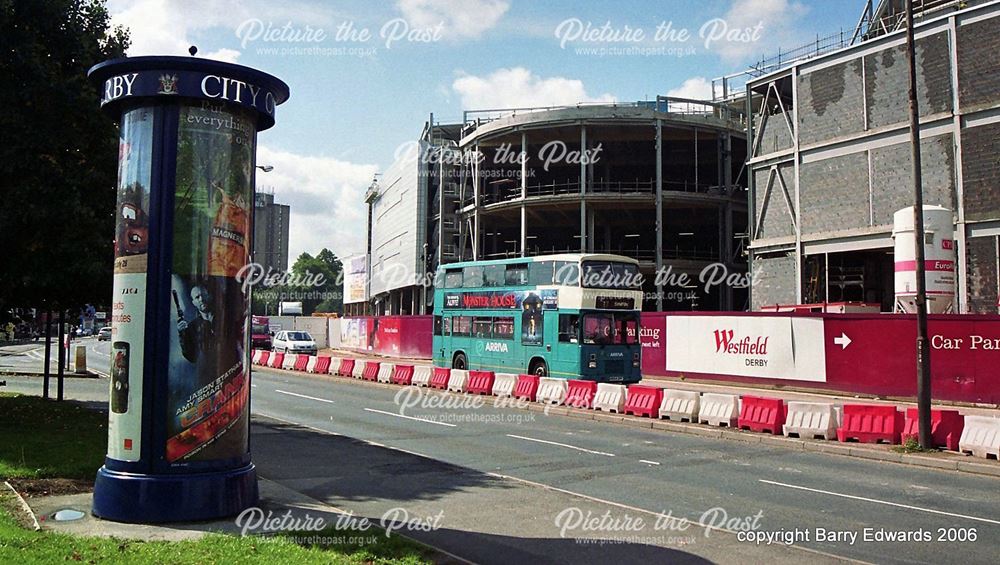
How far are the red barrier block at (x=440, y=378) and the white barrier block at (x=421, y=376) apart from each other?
0.35 m

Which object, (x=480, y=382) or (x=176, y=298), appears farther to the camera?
(x=480, y=382)

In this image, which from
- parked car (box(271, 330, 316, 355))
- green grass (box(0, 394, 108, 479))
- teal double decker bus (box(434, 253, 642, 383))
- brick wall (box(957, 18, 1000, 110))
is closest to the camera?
green grass (box(0, 394, 108, 479))

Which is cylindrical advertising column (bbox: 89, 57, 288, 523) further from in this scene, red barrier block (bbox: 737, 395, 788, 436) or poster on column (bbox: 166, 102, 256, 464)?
red barrier block (bbox: 737, 395, 788, 436)

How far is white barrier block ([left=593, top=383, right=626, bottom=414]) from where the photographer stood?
20719 mm

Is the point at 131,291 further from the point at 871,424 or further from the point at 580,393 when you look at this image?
the point at 580,393

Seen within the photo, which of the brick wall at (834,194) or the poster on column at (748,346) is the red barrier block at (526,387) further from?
the brick wall at (834,194)

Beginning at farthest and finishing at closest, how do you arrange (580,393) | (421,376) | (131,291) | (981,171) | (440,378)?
1. (981,171)
2. (421,376)
3. (440,378)
4. (580,393)
5. (131,291)

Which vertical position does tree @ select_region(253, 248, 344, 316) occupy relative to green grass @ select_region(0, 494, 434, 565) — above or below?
above

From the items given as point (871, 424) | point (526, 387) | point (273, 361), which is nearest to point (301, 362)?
point (273, 361)

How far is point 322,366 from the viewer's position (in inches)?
1430

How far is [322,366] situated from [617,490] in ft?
88.2

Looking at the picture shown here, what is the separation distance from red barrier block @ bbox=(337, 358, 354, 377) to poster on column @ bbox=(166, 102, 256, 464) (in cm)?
2564

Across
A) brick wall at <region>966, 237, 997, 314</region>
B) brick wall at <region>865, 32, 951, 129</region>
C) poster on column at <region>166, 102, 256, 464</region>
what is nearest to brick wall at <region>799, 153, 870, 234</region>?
brick wall at <region>865, 32, 951, 129</region>

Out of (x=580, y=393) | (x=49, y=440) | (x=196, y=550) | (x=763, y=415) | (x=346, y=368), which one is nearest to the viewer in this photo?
(x=196, y=550)
